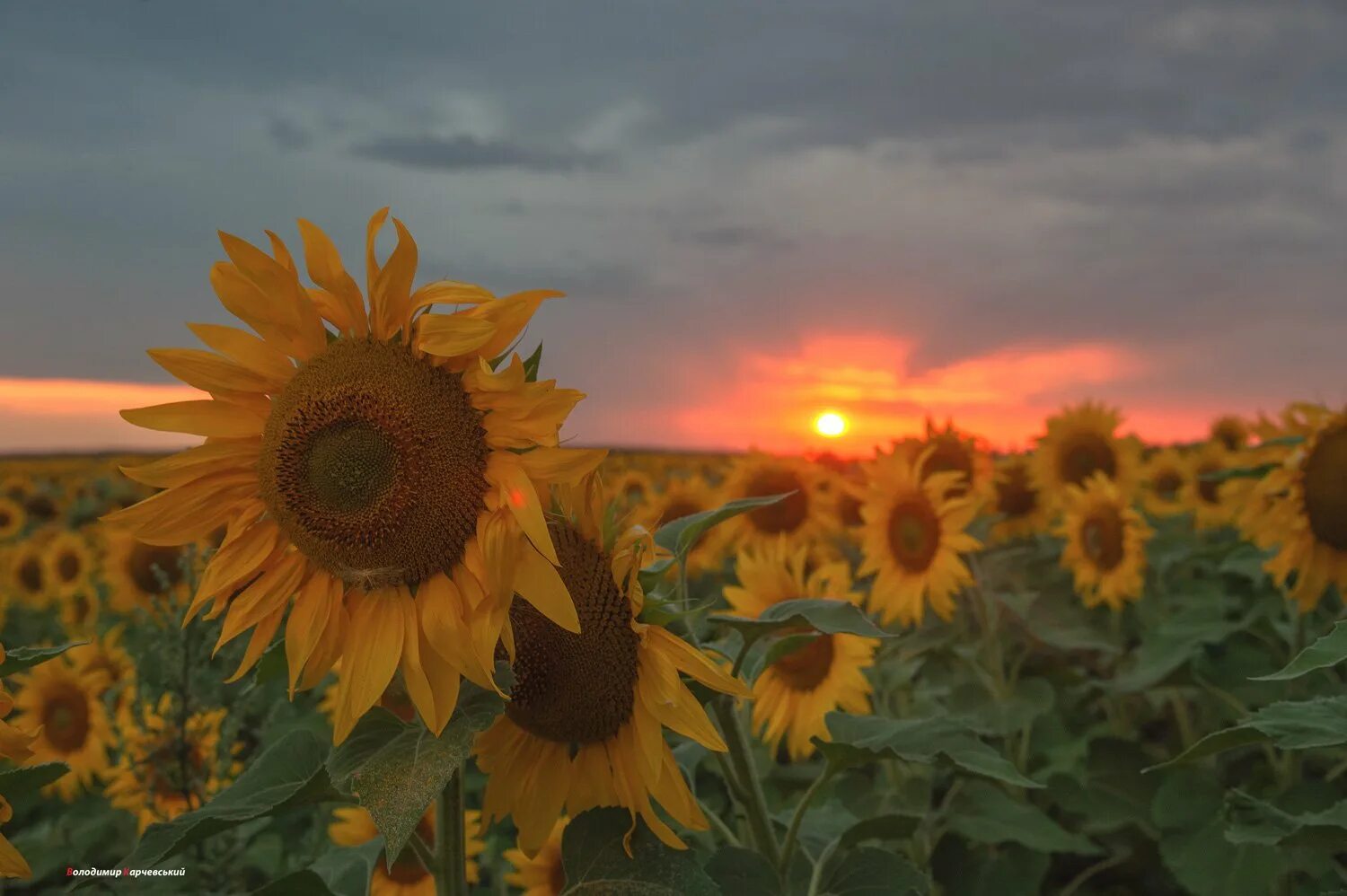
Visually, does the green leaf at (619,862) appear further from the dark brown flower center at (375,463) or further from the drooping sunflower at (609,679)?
the dark brown flower center at (375,463)

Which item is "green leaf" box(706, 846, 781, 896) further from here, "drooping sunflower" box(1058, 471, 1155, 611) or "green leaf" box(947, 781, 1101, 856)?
"drooping sunflower" box(1058, 471, 1155, 611)

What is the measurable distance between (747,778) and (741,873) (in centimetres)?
20

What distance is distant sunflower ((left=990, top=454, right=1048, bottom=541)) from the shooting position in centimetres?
699

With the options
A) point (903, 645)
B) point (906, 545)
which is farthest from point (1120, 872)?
point (906, 545)

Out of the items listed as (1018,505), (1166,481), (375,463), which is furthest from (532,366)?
(1166,481)

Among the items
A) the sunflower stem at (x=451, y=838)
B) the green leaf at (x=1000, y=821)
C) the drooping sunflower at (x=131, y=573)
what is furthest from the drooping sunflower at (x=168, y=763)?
the drooping sunflower at (x=131, y=573)

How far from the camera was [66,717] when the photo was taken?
609cm

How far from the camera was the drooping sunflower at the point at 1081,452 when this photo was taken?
23.4ft

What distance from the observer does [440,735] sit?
184 cm

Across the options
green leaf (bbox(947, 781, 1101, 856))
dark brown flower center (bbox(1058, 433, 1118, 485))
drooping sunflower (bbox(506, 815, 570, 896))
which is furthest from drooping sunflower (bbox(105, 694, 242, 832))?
dark brown flower center (bbox(1058, 433, 1118, 485))

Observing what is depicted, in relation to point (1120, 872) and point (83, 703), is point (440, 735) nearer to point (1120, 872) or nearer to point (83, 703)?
point (1120, 872)

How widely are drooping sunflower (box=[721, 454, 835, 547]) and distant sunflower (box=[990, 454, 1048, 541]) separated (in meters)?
1.11

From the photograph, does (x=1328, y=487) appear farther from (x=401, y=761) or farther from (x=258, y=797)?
(x=258, y=797)

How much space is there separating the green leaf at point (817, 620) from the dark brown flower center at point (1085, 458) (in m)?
5.48
